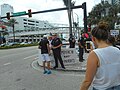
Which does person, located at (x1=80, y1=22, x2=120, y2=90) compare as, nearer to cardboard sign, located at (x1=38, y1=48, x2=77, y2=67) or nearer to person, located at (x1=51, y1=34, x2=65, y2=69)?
person, located at (x1=51, y1=34, x2=65, y2=69)

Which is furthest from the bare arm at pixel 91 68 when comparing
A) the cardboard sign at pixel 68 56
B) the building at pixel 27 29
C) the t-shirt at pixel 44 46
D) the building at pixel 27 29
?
the building at pixel 27 29

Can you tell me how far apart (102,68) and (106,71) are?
54 millimetres

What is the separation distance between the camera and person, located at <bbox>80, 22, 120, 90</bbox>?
2949 millimetres

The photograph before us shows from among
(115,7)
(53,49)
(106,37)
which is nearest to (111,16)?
(115,7)

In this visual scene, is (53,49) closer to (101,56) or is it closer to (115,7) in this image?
(101,56)

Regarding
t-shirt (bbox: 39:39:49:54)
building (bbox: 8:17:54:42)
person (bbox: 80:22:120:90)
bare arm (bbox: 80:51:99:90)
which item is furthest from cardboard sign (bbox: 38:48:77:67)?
building (bbox: 8:17:54:42)

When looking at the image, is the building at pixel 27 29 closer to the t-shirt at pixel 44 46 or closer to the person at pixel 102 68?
the t-shirt at pixel 44 46

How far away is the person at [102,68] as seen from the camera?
116 inches

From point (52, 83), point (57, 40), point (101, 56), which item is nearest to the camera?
point (101, 56)

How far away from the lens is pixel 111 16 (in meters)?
74.2

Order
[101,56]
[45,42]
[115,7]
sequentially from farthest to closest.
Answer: [115,7]
[45,42]
[101,56]

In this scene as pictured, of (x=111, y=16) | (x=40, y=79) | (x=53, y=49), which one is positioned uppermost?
(x=111, y=16)

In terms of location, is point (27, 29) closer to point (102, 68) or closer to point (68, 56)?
point (68, 56)

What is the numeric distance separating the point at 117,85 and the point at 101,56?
35 cm
